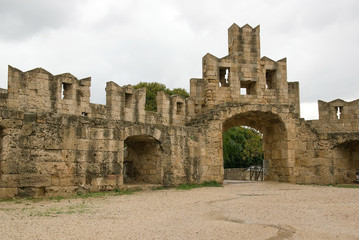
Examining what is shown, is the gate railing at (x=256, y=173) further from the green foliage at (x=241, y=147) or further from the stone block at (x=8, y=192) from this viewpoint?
the stone block at (x=8, y=192)

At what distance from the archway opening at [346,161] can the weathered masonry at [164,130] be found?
0.14 feet

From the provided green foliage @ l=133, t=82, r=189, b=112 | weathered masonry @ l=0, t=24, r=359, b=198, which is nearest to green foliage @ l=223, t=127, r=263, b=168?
green foliage @ l=133, t=82, r=189, b=112

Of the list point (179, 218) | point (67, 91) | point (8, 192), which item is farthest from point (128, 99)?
point (179, 218)

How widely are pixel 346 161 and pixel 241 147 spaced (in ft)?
44.4

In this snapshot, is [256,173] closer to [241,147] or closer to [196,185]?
[241,147]

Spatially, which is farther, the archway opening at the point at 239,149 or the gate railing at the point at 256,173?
the archway opening at the point at 239,149

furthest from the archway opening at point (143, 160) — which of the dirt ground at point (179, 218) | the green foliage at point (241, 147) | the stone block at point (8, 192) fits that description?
the green foliage at point (241, 147)

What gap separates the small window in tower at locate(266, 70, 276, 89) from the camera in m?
17.6

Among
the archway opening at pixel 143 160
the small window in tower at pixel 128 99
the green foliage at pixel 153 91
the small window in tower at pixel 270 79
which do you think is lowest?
the archway opening at pixel 143 160

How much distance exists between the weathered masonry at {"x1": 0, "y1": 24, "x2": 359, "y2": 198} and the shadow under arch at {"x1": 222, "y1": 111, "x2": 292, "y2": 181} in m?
0.04

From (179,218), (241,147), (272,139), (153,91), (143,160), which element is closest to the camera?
(179,218)

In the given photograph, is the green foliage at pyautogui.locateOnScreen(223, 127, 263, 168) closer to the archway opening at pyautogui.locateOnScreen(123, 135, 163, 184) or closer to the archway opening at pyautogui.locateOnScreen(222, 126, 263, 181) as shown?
the archway opening at pyautogui.locateOnScreen(222, 126, 263, 181)

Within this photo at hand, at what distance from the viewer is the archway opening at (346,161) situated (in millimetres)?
15891

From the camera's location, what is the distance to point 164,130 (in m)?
12.3
